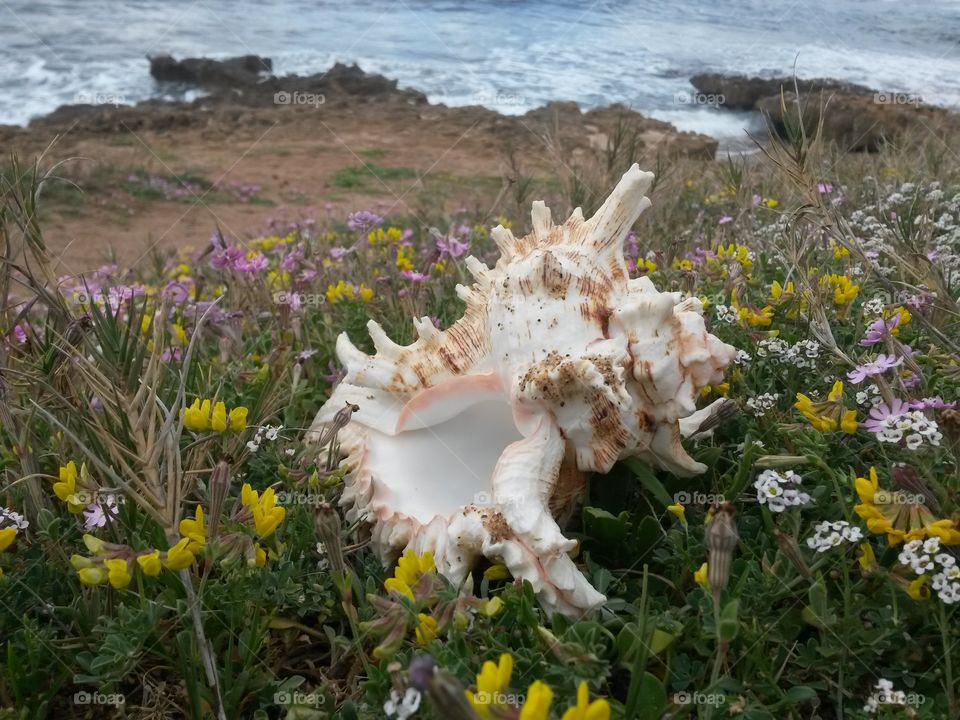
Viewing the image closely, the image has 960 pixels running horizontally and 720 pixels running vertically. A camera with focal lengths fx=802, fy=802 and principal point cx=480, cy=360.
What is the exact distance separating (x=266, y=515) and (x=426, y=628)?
0.41 meters

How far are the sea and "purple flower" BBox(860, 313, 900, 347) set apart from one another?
616 inches

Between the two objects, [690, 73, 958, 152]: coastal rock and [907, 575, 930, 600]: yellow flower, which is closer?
[907, 575, 930, 600]: yellow flower

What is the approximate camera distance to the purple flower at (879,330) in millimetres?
1955

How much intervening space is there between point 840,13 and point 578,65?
9493 mm

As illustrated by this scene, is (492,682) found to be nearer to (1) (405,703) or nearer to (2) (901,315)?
(1) (405,703)

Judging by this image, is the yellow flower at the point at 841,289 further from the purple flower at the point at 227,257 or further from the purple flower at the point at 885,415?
the purple flower at the point at 227,257

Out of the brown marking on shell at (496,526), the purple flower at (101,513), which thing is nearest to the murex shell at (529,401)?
the brown marking on shell at (496,526)

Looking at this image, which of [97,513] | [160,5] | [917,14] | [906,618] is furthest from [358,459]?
[160,5]

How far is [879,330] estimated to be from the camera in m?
1.96

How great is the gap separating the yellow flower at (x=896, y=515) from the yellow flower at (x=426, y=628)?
0.82 meters

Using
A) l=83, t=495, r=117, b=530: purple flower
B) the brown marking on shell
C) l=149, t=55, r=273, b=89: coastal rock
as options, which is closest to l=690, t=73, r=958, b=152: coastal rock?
the brown marking on shell

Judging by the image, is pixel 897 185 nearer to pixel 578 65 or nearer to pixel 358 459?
pixel 358 459

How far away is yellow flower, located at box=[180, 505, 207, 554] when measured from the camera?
1.49 m

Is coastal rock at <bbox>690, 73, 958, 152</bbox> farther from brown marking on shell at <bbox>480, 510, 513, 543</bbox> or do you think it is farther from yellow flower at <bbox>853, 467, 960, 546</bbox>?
brown marking on shell at <bbox>480, 510, 513, 543</bbox>
